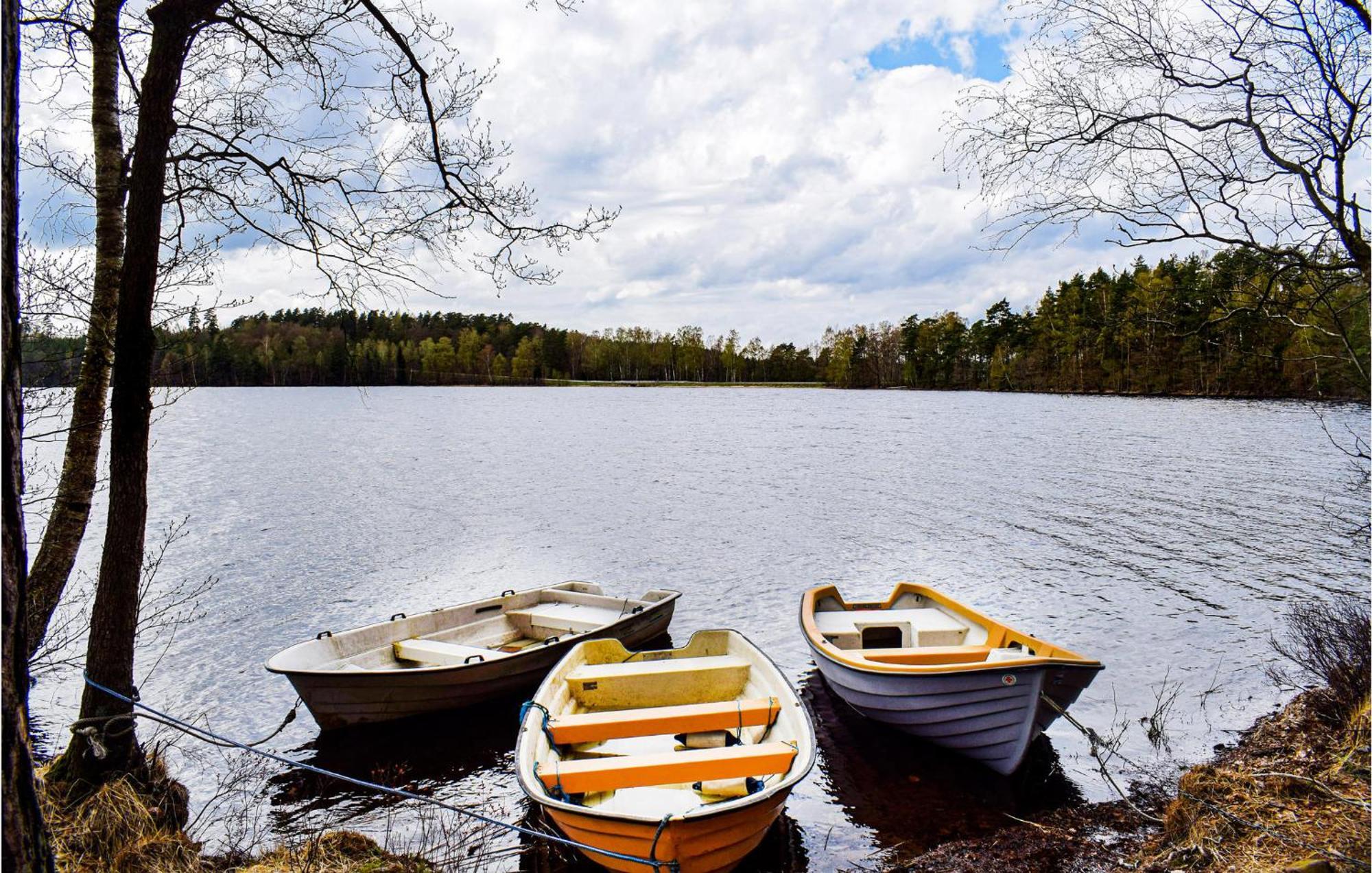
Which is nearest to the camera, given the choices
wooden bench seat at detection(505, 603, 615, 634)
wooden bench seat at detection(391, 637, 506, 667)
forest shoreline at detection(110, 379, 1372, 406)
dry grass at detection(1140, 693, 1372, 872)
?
dry grass at detection(1140, 693, 1372, 872)

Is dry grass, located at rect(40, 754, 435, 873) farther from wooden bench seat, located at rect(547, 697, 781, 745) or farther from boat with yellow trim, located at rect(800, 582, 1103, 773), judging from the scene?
boat with yellow trim, located at rect(800, 582, 1103, 773)

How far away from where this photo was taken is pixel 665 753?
6.76 metres

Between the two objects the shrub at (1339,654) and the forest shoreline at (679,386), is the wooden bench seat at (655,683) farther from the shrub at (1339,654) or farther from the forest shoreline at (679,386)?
the forest shoreline at (679,386)

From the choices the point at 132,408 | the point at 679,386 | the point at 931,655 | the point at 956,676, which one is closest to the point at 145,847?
the point at 132,408

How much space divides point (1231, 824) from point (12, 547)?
7.83 metres

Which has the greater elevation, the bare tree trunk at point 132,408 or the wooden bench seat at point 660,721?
the bare tree trunk at point 132,408

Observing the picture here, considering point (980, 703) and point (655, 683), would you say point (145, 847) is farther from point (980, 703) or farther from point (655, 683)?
point (980, 703)

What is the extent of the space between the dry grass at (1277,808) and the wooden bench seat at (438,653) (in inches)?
293

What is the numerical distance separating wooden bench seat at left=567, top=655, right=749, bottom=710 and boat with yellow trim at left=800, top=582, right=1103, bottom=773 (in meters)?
1.60

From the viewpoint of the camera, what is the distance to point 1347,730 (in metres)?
7.65

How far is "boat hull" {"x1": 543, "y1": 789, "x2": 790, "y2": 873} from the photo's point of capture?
5.57 metres

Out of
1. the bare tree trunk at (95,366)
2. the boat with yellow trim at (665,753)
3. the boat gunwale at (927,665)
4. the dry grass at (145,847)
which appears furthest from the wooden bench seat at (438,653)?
the bare tree trunk at (95,366)

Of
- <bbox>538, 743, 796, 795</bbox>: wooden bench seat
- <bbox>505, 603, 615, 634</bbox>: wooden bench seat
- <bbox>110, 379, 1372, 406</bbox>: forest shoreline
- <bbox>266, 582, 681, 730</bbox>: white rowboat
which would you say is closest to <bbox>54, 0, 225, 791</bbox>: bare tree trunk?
<bbox>266, 582, 681, 730</bbox>: white rowboat

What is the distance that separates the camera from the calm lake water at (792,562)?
28.6 feet
